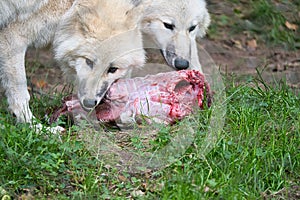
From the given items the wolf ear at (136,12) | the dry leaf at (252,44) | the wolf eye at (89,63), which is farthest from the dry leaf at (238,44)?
the wolf eye at (89,63)

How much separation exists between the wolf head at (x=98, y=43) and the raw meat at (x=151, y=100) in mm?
127

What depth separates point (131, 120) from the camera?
197 inches

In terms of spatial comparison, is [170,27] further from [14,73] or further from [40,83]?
[40,83]

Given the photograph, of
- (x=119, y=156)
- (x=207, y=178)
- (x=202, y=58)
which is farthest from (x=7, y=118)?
(x=202, y=58)

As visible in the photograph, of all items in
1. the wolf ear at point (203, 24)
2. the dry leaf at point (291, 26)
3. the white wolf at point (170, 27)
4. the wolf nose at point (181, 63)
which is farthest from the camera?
the dry leaf at point (291, 26)

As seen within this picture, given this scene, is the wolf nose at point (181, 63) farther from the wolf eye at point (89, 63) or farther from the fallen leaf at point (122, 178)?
the fallen leaf at point (122, 178)

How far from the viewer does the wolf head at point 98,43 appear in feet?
16.5

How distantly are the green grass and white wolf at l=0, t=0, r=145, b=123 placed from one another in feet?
1.19

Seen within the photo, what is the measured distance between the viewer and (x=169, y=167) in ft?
14.7

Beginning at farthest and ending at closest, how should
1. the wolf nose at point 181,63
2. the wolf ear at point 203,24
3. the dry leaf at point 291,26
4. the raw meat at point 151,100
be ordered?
the dry leaf at point 291,26
the wolf ear at point 203,24
the wolf nose at point 181,63
the raw meat at point 151,100

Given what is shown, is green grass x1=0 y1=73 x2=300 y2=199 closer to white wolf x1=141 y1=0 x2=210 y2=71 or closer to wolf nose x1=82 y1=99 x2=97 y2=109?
wolf nose x1=82 y1=99 x2=97 y2=109

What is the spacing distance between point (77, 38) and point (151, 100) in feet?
2.56

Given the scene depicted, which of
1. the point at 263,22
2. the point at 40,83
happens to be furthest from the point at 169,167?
the point at 263,22

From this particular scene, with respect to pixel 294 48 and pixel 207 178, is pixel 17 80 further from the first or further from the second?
pixel 294 48
